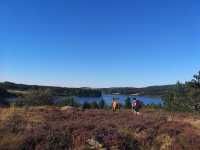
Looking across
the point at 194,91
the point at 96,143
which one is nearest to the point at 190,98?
the point at 194,91

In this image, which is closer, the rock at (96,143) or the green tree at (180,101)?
the rock at (96,143)

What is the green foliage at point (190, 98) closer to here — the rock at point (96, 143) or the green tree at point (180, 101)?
the green tree at point (180, 101)

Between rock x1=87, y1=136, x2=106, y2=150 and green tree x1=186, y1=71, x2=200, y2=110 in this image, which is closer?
rock x1=87, y1=136, x2=106, y2=150

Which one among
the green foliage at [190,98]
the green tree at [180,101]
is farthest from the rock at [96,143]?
the green tree at [180,101]

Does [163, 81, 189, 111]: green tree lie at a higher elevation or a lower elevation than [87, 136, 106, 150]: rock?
higher

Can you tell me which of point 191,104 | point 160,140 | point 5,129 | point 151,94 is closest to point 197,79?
point 191,104

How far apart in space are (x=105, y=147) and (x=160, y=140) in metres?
2.78

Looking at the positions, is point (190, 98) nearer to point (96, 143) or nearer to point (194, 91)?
point (194, 91)

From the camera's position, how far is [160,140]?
1159 centimetres

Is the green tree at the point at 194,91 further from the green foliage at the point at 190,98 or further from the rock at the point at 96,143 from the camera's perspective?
the rock at the point at 96,143

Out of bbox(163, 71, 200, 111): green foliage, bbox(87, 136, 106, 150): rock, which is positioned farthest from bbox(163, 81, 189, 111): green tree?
bbox(87, 136, 106, 150): rock

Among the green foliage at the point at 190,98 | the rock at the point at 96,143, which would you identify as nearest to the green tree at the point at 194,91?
the green foliage at the point at 190,98

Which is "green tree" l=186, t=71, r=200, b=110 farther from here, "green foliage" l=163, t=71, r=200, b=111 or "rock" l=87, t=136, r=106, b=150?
"rock" l=87, t=136, r=106, b=150

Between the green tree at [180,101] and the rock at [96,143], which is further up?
the green tree at [180,101]
